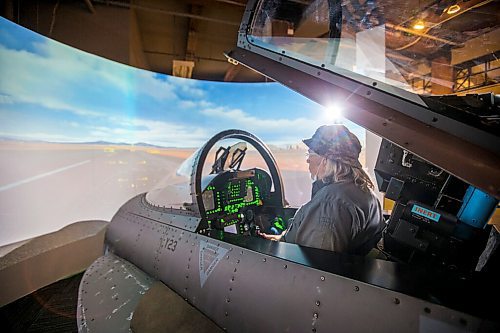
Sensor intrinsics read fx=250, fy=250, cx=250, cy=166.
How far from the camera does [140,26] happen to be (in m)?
5.09

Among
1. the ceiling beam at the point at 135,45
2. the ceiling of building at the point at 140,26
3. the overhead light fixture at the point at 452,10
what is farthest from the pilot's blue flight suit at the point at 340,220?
the ceiling beam at the point at 135,45

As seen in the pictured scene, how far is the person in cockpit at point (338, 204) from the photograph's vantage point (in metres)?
1.22

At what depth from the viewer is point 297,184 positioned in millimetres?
5680

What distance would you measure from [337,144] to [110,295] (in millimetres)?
1890

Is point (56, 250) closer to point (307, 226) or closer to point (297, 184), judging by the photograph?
point (307, 226)

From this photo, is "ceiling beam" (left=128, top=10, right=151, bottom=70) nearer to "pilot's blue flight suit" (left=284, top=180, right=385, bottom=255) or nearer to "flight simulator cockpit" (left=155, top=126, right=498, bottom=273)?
"flight simulator cockpit" (left=155, top=126, right=498, bottom=273)

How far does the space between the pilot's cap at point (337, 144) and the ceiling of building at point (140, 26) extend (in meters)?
3.57

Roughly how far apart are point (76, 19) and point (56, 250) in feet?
11.8

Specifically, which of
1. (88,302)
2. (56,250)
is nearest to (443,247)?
(88,302)

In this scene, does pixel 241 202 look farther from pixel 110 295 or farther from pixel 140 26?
pixel 140 26

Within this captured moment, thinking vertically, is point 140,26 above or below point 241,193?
above

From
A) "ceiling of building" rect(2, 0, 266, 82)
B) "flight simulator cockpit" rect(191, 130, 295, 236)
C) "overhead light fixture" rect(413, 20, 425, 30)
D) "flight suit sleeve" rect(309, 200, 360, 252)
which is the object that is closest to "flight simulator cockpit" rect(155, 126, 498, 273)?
"flight suit sleeve" rect(309, 200, 360, 252)

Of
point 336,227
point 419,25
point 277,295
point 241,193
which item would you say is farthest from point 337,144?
point 241,193

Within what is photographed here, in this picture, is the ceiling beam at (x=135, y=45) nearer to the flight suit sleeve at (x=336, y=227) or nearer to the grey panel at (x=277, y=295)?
the grey panel at (x=277, y=295)
